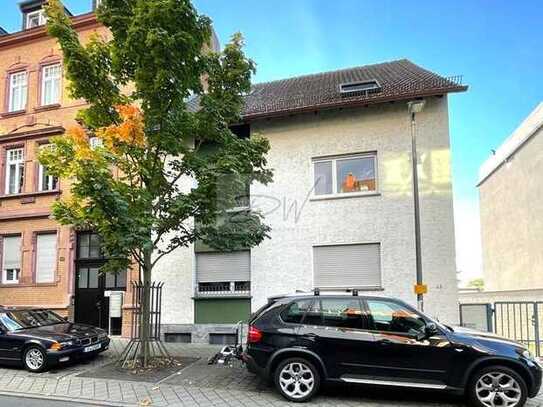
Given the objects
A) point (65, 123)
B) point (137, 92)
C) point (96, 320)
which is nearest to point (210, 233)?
point (137, 92)

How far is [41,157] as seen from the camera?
9836 millimetres

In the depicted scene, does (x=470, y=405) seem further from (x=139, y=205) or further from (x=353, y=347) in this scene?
(x=139, y=205)

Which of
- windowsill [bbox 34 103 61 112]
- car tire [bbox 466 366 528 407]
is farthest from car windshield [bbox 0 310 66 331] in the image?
car tire [bbox 466 366 528 407]

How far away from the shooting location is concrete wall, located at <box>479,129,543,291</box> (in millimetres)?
23141

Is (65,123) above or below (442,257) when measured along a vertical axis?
above

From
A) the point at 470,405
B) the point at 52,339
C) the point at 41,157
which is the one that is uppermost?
the point at 41,157

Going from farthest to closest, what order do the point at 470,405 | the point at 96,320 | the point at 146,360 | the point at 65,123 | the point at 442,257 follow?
the point at 65,123, the point at 96,320, the point at 442,257, the point at 146,360, the point at 470,405

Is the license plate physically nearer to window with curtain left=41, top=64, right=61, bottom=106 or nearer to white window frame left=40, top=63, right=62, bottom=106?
white window frame left=40, top=63, right=62, bottom=106

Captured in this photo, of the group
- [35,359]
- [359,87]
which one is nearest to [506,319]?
[359,87]

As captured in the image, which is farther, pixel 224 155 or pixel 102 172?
pixel 224 155

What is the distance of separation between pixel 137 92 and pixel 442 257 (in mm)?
8553

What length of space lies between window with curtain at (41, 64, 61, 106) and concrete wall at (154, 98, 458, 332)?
778 centimetres

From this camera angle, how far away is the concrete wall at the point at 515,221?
23.1 m

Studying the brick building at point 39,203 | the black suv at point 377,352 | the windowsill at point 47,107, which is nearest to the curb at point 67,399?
the black suv at point 377,352
